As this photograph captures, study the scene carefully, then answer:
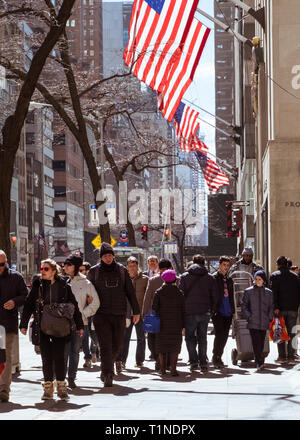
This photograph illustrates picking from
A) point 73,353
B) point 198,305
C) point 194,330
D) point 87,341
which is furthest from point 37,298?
point 87,341

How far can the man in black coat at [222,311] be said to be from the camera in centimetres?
1609

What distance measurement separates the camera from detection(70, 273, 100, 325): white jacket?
1312 centimetres

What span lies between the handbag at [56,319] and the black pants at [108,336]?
140 cm

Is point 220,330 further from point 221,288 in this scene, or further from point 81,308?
point 81,308

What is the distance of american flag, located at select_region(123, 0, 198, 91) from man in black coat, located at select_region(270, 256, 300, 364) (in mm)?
8834

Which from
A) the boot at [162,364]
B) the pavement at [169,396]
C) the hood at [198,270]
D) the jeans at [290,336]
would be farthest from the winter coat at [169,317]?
the jeans at [290,336]

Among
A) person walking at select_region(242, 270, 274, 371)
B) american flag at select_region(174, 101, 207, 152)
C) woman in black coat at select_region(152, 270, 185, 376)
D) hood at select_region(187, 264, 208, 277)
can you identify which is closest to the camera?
woman in black coat at select_region(152, 270, 185, 376)

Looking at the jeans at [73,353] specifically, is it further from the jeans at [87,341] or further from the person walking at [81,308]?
the jeans at [87,341]

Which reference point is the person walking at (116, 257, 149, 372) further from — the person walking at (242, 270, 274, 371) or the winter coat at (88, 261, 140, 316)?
the winter coat at (88, 261, 140, 316)

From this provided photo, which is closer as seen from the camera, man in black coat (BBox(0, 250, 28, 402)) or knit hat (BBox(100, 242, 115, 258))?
man in black coat (BBox(0, 250, 28, 402))

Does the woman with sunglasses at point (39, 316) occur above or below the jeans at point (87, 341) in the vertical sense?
above

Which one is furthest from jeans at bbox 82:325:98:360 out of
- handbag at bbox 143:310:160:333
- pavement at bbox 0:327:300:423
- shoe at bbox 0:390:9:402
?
shoe at bbox 0:390:9:402

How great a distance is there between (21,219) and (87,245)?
19.6 meters
